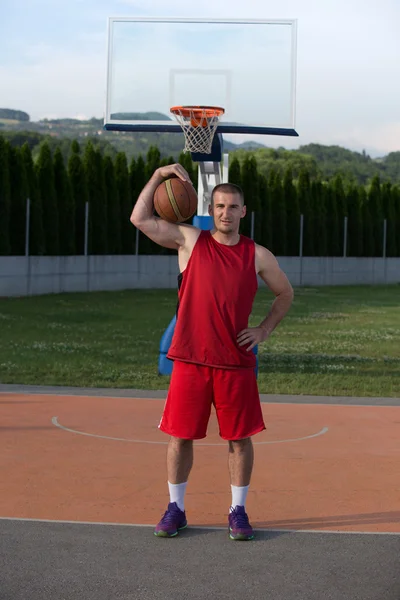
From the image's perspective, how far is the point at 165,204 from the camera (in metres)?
7.18

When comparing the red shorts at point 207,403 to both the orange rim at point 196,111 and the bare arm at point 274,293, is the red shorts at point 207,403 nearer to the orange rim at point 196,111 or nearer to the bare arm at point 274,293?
the bare arm at point 274,293

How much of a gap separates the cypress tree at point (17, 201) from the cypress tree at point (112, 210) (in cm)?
535

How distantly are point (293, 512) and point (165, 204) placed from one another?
2.26 metres

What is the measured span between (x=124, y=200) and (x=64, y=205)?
421 cm

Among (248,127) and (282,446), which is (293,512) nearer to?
(282,446)

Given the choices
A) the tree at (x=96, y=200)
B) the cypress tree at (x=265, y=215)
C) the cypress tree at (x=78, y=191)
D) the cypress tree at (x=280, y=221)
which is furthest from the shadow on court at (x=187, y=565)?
the cypress tree at (x=280, y=221)

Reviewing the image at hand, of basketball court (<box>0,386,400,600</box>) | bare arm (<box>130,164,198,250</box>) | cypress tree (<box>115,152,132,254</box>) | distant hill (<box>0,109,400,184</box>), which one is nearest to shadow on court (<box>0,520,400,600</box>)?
basketball court (<box>0,386,400,600</box>)

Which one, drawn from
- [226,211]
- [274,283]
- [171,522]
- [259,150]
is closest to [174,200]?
[226,211]

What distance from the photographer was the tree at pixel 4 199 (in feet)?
103

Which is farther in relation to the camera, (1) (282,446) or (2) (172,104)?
(2) (172,104)

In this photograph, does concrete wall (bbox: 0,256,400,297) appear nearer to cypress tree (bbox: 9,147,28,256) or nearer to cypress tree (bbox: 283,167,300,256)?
cypress tree (bbox: 9,147,28,256)

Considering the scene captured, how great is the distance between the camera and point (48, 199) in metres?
34.7

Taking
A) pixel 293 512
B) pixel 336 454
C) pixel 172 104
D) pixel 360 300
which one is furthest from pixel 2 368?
pixel 360 300

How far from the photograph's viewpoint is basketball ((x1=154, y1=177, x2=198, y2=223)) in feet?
23.6
